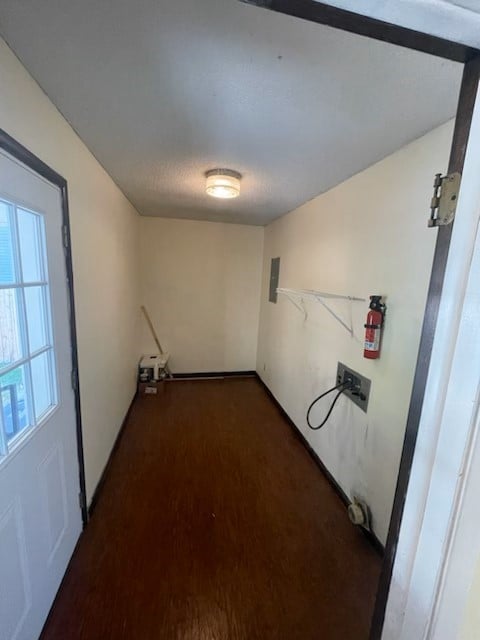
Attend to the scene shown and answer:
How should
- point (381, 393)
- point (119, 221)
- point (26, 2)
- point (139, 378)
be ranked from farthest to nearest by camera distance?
point (139, 378), point (119, 221), point (381, 393), point (26, 2)

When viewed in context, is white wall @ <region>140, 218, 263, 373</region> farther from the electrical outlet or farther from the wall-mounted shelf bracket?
the electrical outlet

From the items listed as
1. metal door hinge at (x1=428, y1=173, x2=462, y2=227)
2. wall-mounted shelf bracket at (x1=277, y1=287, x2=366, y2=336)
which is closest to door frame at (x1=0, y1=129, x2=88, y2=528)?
metal door hinge at (x1=428, y1=173, x2=462, y2=227)

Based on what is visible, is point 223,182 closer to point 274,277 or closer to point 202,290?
point 274,277

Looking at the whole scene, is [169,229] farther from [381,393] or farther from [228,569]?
[228,569]

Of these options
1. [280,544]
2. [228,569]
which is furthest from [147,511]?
[280,544]

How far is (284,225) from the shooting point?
3.16m

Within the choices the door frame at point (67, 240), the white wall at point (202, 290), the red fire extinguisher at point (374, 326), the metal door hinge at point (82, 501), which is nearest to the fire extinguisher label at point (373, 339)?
the red fire extinguisher at point (374, 326)

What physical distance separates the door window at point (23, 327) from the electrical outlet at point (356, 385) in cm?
173

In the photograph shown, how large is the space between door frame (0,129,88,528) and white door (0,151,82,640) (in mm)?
30

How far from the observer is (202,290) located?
3924 millimetres

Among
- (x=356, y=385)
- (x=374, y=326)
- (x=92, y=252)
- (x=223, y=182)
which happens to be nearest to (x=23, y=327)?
(x=92, y=252)

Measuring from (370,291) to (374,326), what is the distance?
10.0 inches

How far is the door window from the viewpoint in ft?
3.15

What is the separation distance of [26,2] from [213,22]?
525mm
